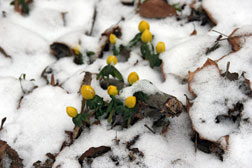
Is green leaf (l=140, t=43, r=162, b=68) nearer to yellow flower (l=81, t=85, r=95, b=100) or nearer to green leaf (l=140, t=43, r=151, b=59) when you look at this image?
green leaf (l=140, t=43, r=151, b=59)

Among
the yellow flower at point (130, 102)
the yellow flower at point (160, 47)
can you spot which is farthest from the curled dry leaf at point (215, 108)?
the yellow flower at point (160, 47)

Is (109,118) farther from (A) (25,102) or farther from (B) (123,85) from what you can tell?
(A) (25,102)

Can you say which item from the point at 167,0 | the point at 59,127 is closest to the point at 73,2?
the point at 167,0

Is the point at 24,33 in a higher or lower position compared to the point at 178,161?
higher

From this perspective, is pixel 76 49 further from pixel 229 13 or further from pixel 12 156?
pixel 229 13

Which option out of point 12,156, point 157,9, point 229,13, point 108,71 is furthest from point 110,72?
point 229,13

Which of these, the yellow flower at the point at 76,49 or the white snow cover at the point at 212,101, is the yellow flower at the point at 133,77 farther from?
the yellow flower at the point at 76,49
